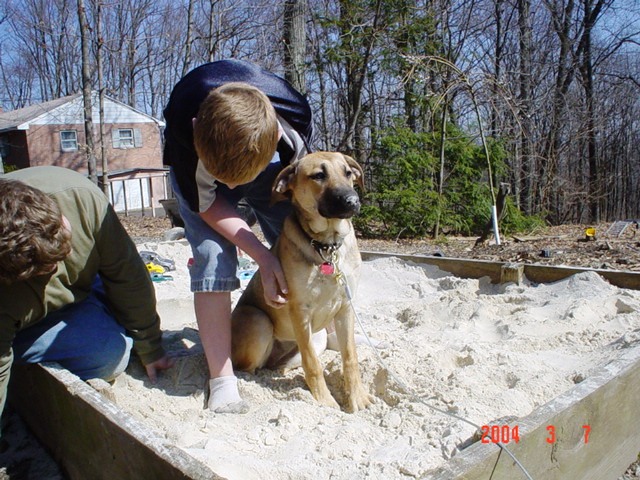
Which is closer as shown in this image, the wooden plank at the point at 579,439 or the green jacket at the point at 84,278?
the wooden plank at the point at 579,439

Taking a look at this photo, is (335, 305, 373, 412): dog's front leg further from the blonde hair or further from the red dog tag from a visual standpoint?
the blonde hair

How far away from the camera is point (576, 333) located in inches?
A: 119

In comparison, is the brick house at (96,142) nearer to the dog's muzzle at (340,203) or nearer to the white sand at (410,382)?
the white sand at (410,382)

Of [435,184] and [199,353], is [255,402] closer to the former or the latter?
[199,353]

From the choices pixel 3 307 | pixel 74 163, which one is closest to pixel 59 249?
pixel 3 307

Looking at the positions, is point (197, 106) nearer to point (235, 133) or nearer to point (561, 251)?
point (235, 133)

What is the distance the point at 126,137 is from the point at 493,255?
1077 inches

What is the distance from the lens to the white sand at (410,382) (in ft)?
6.24

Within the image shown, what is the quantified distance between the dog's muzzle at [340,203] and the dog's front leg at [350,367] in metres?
0.56

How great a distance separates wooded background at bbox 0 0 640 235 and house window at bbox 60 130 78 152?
377 cm

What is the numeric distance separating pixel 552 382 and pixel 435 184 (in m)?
7.97

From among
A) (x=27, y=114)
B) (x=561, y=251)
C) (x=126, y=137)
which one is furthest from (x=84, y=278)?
(x=27, y=114)

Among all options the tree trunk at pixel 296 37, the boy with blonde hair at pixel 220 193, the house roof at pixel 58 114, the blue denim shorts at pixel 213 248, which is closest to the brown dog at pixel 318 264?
the boy with blonde hair at pixel 220 193

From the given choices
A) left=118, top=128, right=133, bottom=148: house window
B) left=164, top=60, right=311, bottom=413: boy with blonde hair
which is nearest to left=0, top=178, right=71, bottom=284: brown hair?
left=164, top=60, right=311, bottom=413: boy with blonde hair
